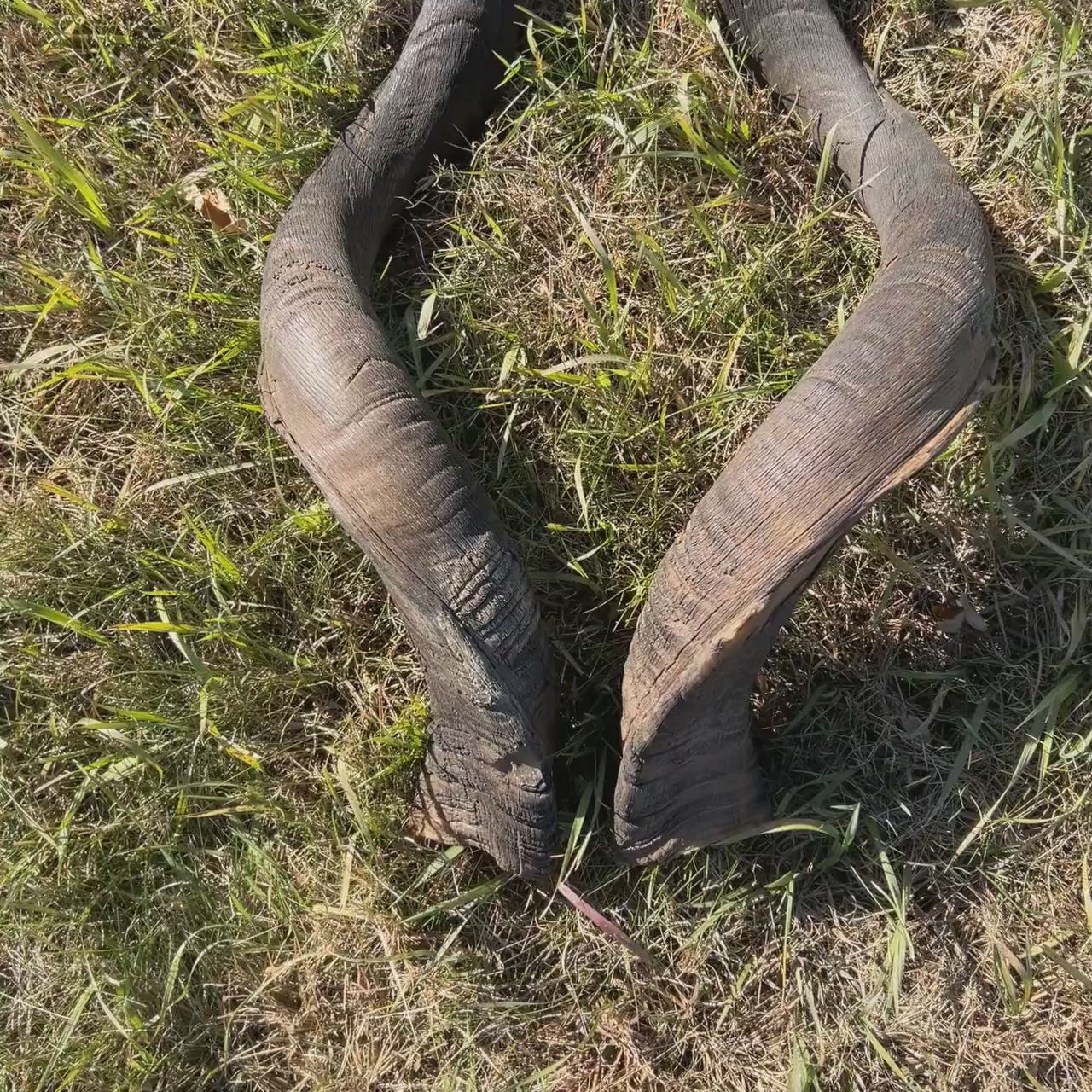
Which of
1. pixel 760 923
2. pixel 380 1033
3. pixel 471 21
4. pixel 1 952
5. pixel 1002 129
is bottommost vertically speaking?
pixel 1 952

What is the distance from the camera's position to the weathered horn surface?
70.0 inches

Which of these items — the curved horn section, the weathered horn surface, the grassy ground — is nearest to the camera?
the weathered horn surface

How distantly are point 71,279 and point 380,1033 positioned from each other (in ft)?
7.51

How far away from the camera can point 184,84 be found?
2.75m

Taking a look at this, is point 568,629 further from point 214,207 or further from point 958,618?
point 214,207

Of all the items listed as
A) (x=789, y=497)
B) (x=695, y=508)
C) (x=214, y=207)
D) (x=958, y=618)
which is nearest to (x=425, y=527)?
(x=695, y=508)

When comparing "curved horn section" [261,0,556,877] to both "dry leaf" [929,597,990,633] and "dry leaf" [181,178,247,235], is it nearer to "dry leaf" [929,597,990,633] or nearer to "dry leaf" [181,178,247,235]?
"dry leaf" [181,178,247,235]

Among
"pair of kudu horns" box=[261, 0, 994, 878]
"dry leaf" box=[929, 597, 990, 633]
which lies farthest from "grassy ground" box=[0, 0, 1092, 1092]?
"pair of kudu horns" box=[261, 0, 994, 878]

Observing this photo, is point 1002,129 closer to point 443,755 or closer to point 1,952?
point 443,755

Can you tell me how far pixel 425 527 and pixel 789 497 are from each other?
75 centimetres

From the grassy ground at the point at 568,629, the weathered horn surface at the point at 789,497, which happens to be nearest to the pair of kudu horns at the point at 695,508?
the weathered horn surface at the point at 789,497

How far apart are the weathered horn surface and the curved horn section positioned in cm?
25

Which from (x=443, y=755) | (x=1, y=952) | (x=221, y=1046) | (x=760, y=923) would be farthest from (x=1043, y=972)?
(x=1, y=952)

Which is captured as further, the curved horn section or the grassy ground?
the grassy ground
